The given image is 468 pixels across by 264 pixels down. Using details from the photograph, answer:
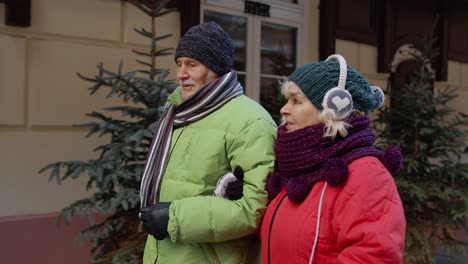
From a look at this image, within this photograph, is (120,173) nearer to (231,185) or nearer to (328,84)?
(231,185)

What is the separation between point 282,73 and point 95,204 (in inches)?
150

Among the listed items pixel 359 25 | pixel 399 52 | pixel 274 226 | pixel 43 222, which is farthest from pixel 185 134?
pixel 399 52

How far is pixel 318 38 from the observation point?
6.38m

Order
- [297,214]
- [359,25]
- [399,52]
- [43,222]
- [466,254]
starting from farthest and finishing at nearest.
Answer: [399,52] → [359,25] → [466,254] → [43,222] → [297,214]

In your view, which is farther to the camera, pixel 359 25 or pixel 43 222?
pixel 359 25

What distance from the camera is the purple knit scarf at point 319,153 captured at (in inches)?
67.0

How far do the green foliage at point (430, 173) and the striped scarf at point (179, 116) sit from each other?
3.01m

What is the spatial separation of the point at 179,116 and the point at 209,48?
1.01 feet

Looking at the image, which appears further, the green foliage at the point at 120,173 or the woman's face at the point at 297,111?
the green foliage at the point at 120,173

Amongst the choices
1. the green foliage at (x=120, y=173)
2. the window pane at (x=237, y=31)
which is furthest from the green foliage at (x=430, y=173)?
the green foliage at (x=120, y=173)

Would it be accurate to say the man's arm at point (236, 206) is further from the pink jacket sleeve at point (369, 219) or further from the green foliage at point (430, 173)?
the green foliage at point (430, 173)

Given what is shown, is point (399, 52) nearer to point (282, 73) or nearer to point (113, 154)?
point (282, 73)

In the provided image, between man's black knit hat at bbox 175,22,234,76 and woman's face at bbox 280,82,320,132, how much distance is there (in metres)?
0.38

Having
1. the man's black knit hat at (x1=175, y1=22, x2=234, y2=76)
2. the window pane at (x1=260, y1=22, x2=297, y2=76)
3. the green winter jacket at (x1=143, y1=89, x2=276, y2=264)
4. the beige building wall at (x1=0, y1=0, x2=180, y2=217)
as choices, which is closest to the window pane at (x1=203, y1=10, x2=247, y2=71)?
the window pane at (x1=260, y1=22, x2=297, y2=76)
